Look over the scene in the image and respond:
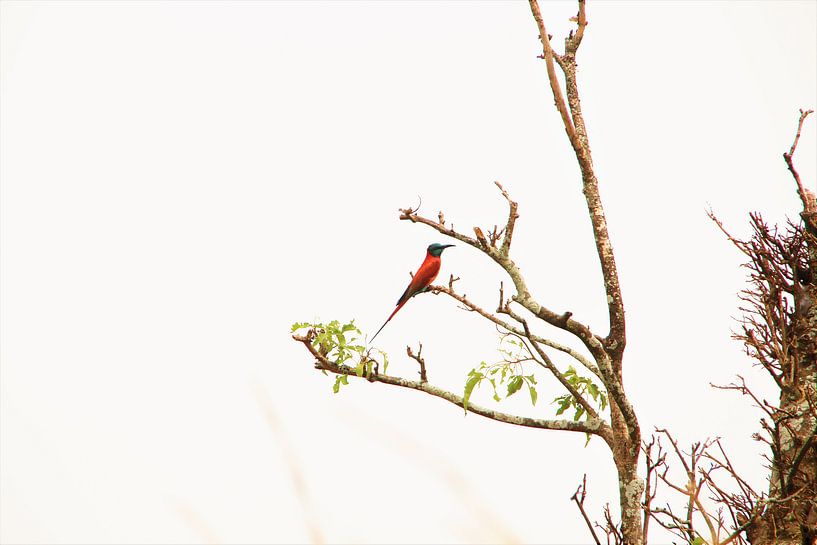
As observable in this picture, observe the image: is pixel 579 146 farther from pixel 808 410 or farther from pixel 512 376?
pixel 808 410

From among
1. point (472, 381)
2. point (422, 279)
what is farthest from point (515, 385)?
point (422, 279)

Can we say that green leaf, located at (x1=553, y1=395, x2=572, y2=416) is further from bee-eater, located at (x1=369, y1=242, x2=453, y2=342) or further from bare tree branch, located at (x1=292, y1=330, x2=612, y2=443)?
bee-eater, located at (x1=369, y1=242, x2=453, y2=342)

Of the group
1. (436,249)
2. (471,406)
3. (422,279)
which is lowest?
(471,406)


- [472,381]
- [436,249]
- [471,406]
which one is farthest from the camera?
[436,249]

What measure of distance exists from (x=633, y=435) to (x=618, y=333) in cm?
54

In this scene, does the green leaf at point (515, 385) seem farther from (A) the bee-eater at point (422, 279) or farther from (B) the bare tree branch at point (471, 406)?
(A) the bee-eater at point (422, 279)

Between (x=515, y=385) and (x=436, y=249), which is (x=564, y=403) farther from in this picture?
(x=436, y=249)

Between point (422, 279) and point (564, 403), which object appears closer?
point (564, 403)

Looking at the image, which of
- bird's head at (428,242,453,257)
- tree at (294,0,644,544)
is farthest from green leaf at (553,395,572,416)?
bird's head at (428,242,453,257)

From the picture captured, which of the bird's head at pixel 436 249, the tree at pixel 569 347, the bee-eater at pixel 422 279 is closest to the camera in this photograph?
the tree at pixel 569 347

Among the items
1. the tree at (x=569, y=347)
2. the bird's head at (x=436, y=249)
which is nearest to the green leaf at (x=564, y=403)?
the tree at (x=569, y=347)

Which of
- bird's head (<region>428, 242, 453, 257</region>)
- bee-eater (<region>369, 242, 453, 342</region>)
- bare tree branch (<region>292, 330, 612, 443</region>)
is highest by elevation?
bird's head (<region>428, 242, 453, 257</region>)

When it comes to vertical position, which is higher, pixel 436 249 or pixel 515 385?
A: pixel 436 249

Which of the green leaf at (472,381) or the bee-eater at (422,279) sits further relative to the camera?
the bee-eater at (422,279)
